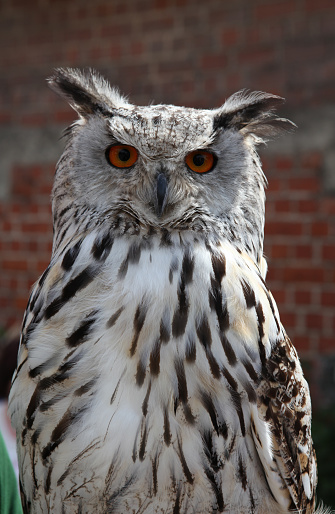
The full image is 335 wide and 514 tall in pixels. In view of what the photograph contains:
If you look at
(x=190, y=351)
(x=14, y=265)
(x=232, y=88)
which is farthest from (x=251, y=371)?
(x=14, y=265)

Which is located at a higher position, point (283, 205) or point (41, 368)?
point (283, 205)

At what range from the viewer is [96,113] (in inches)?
60.2

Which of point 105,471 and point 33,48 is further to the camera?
point 33,48

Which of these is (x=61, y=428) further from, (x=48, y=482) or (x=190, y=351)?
(x=190, y=351)

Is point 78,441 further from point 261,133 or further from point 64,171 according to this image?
point 261,133

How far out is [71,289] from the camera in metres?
1.39

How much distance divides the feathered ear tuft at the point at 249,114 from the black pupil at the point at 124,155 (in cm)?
23

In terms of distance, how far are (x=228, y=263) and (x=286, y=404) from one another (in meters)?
0.38

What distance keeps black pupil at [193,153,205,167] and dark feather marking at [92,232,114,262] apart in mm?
272

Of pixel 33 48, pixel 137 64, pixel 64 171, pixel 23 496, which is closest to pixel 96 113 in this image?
pixel 64 171

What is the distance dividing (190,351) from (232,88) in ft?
8.19

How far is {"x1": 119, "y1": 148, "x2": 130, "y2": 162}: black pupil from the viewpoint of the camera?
1465mm

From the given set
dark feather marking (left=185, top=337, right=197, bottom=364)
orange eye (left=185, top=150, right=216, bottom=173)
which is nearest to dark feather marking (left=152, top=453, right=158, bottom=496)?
dark feather marking (left=185, top=337, right=197, bottom=364)

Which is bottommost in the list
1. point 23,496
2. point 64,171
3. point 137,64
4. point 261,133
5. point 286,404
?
point 23,496
